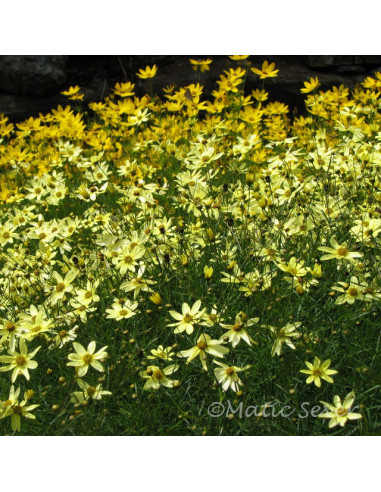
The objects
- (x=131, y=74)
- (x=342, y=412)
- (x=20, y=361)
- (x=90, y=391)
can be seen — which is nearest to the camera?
(x=342, y=412)

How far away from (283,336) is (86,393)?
0.68m

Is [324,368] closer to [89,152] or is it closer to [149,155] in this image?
[149,155]

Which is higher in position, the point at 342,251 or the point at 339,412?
the point at 342,251

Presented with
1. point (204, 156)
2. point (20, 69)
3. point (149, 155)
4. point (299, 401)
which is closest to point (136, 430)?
point (299, 401)

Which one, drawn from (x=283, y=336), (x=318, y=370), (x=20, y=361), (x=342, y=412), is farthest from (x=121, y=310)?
(x=342, y=412)

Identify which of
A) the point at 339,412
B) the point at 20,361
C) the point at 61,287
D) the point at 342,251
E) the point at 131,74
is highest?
the point at 131,74

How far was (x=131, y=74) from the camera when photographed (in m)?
5.95

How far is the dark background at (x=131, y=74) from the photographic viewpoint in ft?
18.0

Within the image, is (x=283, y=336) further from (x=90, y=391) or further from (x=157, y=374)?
(x=90, y=391)

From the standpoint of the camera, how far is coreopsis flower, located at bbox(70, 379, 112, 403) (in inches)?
63.8

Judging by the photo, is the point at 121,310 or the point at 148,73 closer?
the point at 121,310

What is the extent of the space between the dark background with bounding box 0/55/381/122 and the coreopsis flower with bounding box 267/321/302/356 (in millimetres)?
4203

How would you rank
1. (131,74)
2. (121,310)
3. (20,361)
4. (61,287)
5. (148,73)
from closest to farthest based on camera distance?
(20,361) → (121,310) → (61,287) → (148,73) → (131,74)
